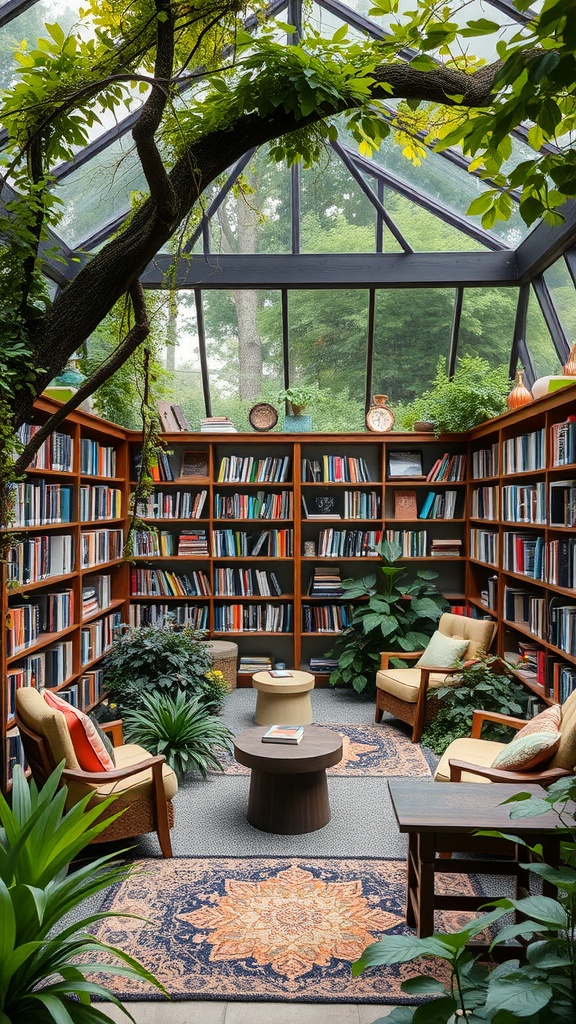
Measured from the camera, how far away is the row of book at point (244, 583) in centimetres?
696

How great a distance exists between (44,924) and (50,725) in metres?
1.38

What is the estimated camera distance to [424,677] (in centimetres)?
509

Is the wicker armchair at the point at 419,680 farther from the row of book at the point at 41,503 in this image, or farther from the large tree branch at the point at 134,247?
the large tree branch at the point at 134,247

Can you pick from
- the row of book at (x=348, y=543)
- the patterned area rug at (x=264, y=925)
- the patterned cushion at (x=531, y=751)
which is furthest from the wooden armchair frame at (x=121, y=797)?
the row of book at (x=348, y=543)

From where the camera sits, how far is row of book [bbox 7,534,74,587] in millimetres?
3988

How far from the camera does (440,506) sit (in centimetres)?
697

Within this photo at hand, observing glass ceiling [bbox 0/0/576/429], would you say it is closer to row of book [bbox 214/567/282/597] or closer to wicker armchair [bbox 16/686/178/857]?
row of book [bbox 214/567/282/597]

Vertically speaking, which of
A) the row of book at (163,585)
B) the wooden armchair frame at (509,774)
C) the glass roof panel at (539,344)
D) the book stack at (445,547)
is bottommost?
the wooden armchair frame at (509,774)

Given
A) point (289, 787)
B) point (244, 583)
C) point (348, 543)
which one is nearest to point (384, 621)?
point (348, 543)

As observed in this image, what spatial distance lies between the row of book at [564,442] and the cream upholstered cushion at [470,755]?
5.12ft

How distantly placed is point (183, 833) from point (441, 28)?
3.69 m

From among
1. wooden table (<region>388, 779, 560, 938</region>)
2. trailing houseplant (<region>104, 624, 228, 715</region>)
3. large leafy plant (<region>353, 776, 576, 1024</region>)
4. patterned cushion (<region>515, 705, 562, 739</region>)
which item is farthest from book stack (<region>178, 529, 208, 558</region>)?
large leafy plant (<region>353, 776, 576, 1024</region>)

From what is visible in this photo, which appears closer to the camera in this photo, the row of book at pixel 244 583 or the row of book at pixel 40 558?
the row of book at pixel 40 558

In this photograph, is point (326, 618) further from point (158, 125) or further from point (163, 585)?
point (158, 125)
